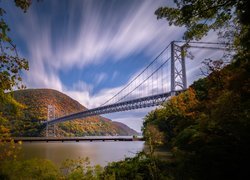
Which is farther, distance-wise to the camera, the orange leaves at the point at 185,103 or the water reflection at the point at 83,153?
the orange leaves at the point at 185,103

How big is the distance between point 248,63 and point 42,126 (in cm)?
11139

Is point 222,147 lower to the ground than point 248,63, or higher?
lower

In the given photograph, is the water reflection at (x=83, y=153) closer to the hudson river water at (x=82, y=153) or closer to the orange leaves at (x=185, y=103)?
the hudson river water at (x=82, y=153)

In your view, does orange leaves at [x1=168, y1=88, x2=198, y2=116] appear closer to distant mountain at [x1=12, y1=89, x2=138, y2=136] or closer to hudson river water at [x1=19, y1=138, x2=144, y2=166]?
hudson river water at [x1=19, y1=138, x2=144, y2=166]

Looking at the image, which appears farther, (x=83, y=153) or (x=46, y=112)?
(x=46, y=112)

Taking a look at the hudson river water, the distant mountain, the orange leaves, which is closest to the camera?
the hudson river water

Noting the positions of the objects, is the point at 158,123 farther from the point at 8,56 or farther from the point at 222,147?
the point at 8,56

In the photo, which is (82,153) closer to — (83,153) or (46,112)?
(83,153)

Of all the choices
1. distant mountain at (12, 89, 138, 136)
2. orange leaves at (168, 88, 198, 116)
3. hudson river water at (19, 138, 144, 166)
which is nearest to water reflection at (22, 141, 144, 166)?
hudson river water at (19, 138, 144, 166)

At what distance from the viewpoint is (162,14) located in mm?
6957

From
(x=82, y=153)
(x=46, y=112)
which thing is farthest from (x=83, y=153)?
(x=46, y=112)

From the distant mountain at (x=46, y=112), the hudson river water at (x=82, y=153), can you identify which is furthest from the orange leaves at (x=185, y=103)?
the distant mountain at (x=46, y=112)

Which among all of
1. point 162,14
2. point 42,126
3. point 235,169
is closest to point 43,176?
point 235,169

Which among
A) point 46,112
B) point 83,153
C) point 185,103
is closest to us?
point 185,103
